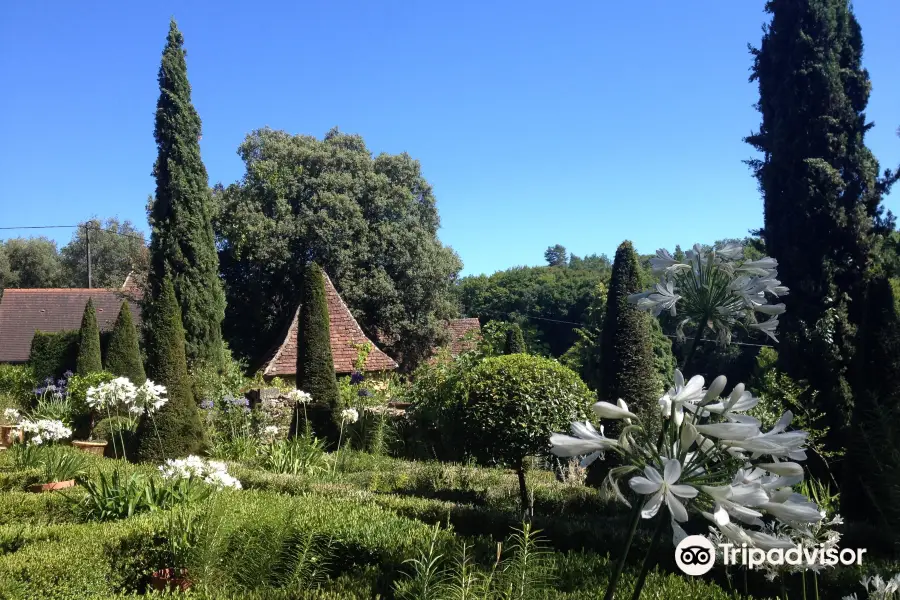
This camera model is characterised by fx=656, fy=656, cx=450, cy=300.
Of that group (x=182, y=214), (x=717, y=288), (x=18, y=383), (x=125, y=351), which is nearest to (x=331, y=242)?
(x=182, y=214)

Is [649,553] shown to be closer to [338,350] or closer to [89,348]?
[338,350]

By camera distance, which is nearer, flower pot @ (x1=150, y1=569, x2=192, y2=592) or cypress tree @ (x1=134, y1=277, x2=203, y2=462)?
flower pot @ (x1=150, y1=569, x2=192, y2=592)

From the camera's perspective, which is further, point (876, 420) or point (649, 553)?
point (876, 420)

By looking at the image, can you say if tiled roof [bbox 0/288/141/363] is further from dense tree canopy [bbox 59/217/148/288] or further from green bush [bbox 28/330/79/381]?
dense tree canopy [bbox 59/217/148/288]

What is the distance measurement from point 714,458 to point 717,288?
784 millimetres

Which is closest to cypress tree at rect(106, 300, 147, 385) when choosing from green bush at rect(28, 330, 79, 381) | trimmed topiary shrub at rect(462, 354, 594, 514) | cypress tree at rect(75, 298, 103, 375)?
cypress tree at rect(75, 298, 103, 375)

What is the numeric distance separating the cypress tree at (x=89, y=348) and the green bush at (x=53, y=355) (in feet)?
7.24

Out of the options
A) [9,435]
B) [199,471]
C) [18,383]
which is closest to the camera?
[199,471]

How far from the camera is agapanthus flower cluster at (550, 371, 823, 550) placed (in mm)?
1243

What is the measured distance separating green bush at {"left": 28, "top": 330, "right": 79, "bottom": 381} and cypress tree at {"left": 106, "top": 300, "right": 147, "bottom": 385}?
4.12 meters

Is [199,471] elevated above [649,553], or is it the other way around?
[649,553]

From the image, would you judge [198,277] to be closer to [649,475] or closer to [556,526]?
[556,526]

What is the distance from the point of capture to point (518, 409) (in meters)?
7.46

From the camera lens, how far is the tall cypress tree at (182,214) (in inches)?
711
